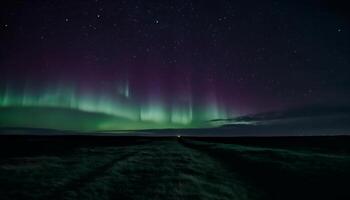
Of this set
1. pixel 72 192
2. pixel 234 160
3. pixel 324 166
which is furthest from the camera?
pixel 234 160

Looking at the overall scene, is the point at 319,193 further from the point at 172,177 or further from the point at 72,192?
the point at 72,192

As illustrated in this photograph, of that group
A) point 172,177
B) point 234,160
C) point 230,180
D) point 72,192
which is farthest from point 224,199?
point 234,160

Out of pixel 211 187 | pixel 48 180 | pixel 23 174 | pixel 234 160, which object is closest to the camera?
pixel 211 187

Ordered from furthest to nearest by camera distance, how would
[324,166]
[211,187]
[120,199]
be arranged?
[324,166]
[211,187]
[120,199]

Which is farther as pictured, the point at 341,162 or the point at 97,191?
the point at 341,162

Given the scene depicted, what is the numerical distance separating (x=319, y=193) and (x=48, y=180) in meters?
12.8

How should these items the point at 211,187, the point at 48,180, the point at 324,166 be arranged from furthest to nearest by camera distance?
the point at 324,166 → the point at 48,180 → the point at 211,187

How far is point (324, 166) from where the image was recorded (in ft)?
56.5

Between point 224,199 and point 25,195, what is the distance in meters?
8.12

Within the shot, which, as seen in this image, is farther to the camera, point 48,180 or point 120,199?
point 48,180

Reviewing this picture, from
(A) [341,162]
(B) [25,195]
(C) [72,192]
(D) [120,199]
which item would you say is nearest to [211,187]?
(D) [120,199]

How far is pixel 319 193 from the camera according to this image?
12391 mm

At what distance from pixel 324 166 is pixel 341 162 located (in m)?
1.87

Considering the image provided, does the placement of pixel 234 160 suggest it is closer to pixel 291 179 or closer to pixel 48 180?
pixel 291 179
